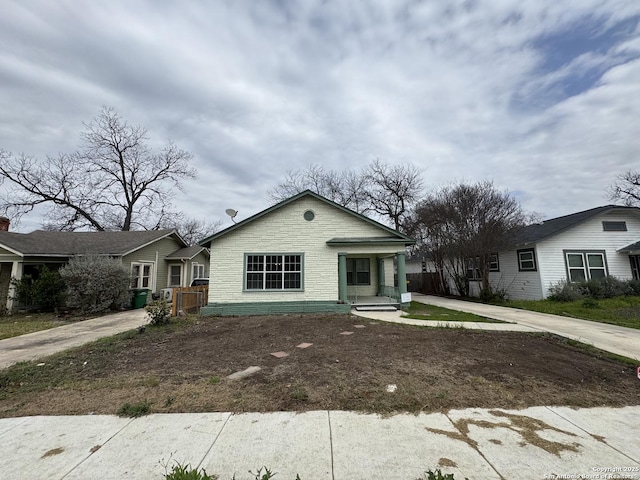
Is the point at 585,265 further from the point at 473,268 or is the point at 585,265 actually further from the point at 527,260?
the point at 473,268

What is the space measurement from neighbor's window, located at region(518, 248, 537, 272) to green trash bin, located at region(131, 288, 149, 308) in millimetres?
22558

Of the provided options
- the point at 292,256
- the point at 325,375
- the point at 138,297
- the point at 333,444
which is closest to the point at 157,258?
the point at 138,297

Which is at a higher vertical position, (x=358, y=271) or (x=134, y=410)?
(x=358, y=271)

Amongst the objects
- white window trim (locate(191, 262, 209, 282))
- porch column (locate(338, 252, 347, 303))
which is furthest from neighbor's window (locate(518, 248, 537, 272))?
white window trim (locate(191, 262, 209, 282))

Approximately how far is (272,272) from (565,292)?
1510 centimetres

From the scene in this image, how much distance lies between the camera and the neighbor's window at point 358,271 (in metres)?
15.7

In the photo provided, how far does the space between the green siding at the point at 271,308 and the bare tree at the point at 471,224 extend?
999 cm

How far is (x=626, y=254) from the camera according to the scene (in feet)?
54.4

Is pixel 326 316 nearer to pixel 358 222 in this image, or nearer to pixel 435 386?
pixel 358 222

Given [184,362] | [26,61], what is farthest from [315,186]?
[184,362]

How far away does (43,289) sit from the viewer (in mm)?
13602

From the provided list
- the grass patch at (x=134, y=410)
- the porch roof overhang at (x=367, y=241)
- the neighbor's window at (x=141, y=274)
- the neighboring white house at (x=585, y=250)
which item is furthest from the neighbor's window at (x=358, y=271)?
the neighbor's window at (x=141, y=274)

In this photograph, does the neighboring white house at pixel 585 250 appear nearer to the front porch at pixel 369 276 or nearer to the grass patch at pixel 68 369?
the front porch at pixel 369 276

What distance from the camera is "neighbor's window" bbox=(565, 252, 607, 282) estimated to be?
641 inches
